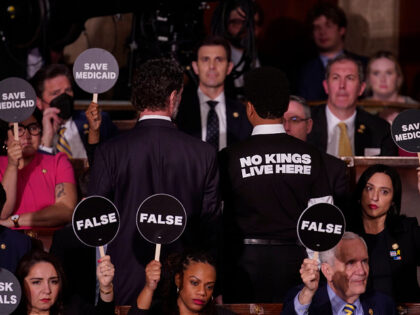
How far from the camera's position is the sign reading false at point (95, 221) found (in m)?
3.43

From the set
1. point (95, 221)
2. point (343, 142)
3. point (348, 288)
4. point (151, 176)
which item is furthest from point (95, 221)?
point (343, 142)

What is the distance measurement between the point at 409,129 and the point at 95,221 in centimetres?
142

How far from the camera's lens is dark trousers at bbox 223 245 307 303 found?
3.83m

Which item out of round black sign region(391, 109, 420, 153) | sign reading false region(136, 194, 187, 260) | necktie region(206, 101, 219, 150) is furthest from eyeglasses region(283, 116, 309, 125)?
sign reading false region(136, 194, 187, 260)

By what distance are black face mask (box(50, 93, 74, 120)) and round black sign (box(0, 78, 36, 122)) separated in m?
0.90

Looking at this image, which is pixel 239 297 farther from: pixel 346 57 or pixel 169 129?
pixel 346 57

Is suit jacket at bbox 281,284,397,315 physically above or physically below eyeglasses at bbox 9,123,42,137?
below

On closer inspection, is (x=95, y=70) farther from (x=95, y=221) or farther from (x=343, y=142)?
(x=343, y=142)

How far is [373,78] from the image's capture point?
21.1 feet

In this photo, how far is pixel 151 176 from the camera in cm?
366

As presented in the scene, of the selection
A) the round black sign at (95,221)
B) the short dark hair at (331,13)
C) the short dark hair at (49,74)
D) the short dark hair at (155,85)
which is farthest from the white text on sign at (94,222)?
the short dark hair at (331,13)

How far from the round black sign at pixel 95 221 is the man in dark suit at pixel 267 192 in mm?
592

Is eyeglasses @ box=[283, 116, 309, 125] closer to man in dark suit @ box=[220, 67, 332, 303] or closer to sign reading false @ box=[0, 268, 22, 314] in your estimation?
man in dark suit @ box=[220, 67, 332, 303]

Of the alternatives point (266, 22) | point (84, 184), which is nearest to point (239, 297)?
point (84, 184)
